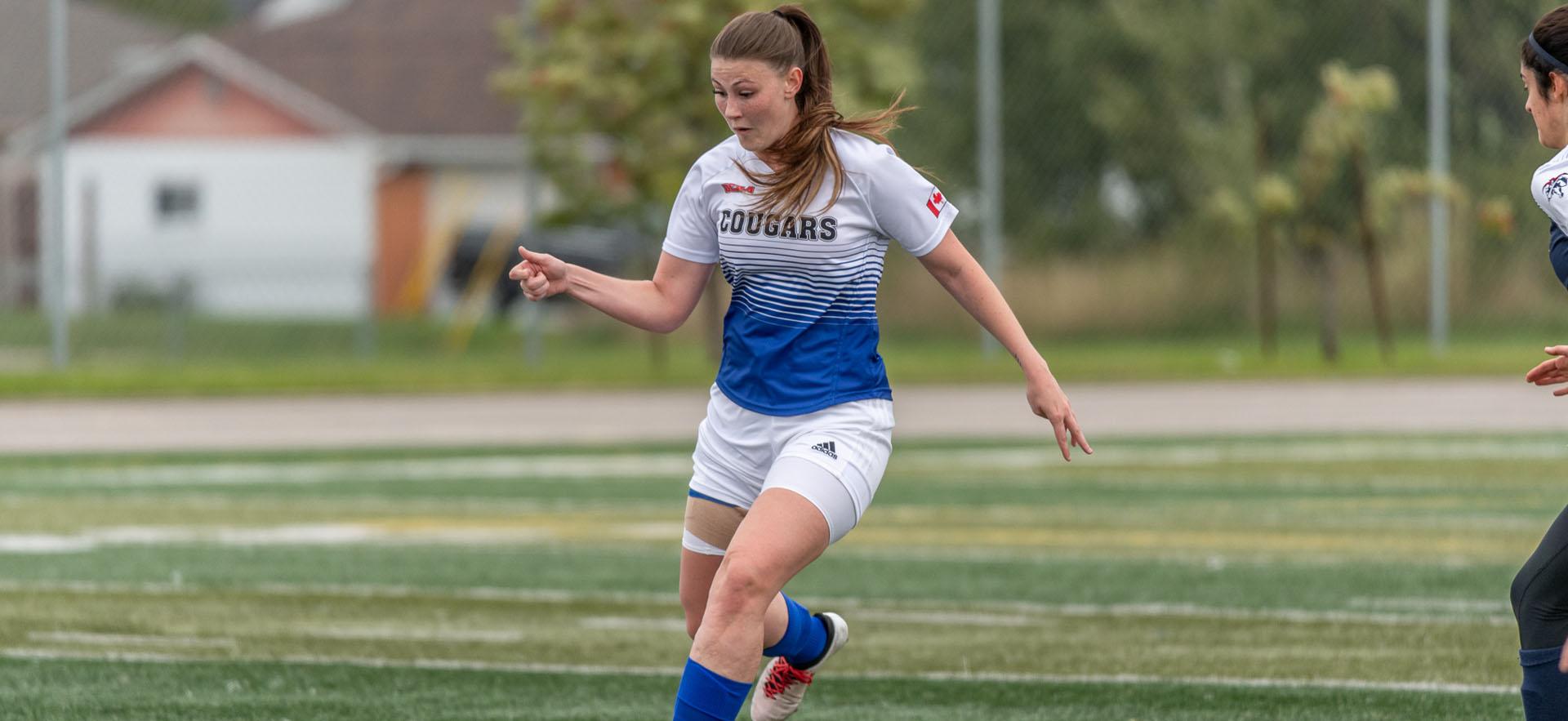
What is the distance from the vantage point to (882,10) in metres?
22.7

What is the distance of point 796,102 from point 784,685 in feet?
5.05

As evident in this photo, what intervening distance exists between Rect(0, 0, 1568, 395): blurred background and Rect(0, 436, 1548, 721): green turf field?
22.0 ft

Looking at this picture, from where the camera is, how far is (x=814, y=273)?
5129mm

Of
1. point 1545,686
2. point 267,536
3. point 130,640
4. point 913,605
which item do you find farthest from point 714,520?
point 267,536

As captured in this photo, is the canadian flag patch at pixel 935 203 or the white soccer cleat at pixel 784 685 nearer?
the canadian flag patch at pixel 935 203

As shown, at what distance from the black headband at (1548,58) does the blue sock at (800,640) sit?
219cm

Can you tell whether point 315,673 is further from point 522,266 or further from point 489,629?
point 522,266

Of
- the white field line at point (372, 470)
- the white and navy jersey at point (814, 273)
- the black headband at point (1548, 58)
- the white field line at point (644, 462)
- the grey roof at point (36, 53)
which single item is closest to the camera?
the black headband at point (1548, 58)

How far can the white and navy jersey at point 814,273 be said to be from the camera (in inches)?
201

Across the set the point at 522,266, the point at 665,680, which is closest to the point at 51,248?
the point at 665,680

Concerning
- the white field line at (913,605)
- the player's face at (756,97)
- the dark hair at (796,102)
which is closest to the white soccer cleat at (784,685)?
the dark hair at (796,102)

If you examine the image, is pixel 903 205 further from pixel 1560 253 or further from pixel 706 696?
pixel 1560 253

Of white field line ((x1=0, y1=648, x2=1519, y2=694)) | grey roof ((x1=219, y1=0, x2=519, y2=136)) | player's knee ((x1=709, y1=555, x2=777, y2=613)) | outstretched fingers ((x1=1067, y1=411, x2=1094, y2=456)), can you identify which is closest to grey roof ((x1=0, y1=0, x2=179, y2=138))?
grey roof ((x1=219, y1=0, x2=519, y2=136))

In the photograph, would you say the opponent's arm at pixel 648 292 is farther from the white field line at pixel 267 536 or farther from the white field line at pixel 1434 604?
the white field line at pixel 267 536
